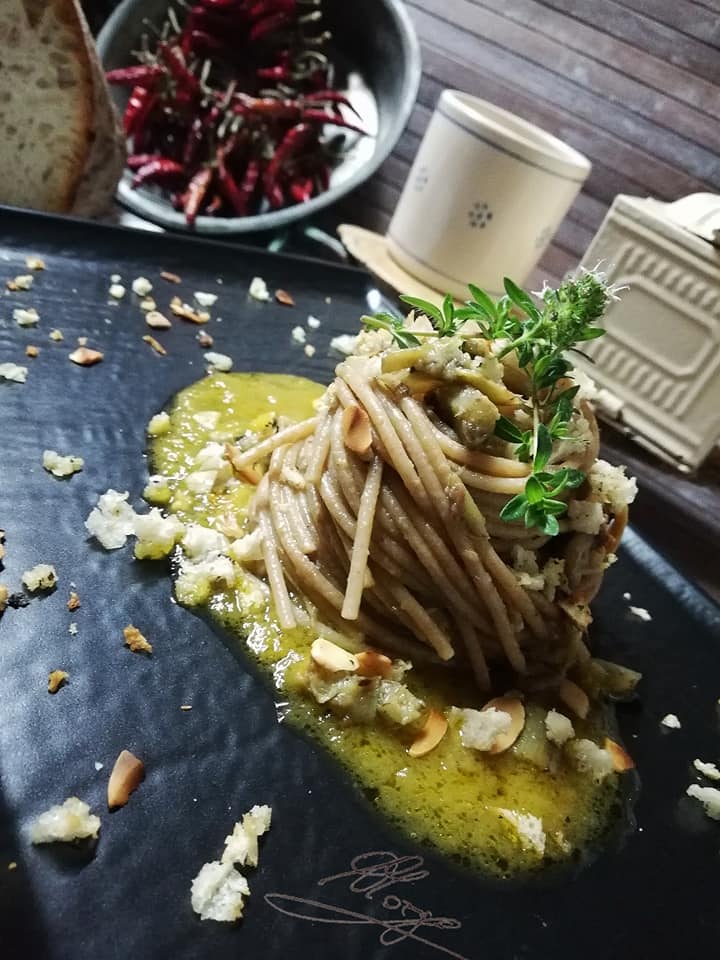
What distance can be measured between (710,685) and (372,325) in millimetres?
1523

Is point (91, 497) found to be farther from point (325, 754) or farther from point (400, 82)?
point (400, 82)

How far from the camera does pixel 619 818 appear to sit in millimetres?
2035

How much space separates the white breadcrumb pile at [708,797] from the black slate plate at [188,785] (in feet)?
0.10

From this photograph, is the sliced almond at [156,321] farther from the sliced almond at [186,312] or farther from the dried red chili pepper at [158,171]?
the dried red chili pepper at [158,171]

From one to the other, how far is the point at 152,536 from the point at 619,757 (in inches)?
53.6

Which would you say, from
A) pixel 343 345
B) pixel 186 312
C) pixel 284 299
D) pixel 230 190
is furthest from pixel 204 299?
pixel 230 190

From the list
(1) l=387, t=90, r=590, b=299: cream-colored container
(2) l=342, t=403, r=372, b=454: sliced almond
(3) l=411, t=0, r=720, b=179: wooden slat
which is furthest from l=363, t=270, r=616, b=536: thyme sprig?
(3) l=411, t=0, r=720, b=179: wooden slat

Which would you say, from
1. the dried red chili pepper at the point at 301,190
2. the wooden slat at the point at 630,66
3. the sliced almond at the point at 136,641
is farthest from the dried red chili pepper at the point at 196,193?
the sliced almond at the point at 136,641

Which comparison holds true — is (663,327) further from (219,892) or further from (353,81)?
(219,892)

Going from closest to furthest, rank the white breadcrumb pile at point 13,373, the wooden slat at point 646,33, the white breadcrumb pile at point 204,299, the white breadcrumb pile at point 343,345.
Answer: the white breadcrumb pile at point 13,373
the white breadcrumb pile at point 204,299
the white breadcrumb pile at point 343,345
the wooden slat at point 646,33

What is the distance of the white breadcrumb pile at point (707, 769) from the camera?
223 centimetres

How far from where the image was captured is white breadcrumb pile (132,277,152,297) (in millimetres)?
2918
